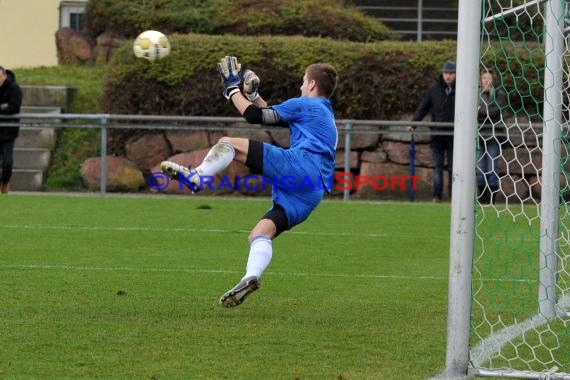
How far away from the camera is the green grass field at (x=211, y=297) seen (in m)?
6.66

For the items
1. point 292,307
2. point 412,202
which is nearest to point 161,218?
point 412,202

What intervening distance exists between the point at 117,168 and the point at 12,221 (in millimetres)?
5749

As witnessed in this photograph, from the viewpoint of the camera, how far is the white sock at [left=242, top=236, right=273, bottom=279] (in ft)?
26.2

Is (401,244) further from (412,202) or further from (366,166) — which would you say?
(366,166)

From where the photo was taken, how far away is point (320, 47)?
20.5m

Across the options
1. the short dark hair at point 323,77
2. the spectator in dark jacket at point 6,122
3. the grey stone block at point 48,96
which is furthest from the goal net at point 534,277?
the grey stone block at point 48,96

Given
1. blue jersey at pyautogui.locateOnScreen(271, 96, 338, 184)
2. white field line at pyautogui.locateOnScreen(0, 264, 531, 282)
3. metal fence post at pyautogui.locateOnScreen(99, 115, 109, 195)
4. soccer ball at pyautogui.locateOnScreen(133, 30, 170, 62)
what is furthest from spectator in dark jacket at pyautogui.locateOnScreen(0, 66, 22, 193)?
blue jersey at pyautogui.locateOnScreen(271, 96, 338, 184)

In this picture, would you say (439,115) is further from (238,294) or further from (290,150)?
(238,294)

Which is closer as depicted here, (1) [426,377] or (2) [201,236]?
(1) [426,377]

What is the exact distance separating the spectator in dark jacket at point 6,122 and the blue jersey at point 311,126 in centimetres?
1066

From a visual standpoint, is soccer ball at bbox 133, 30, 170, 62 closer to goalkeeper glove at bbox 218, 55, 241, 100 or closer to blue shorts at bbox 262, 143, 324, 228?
goalkeeper glove at bbox 218, 55, 241, 100

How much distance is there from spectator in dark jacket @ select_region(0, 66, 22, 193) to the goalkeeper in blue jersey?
10381mm

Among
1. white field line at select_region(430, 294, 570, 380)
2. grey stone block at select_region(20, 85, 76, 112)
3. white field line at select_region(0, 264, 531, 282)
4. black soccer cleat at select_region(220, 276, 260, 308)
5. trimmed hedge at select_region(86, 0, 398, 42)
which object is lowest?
white field line at select_region(0, 264, 531, 282)

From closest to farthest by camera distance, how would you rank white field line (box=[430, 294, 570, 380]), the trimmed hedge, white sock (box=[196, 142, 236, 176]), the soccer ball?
1. white field line (box=[430, 294, 570, 380])
2. white sock (box=[196, 142, 236, 176])
3. the soccer ball
4. the trimmed hedge
